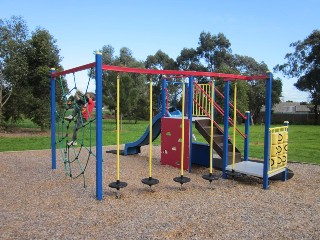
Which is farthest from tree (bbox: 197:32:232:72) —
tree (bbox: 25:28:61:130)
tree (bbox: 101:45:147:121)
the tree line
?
tree (bbox: 25:28:61:130)

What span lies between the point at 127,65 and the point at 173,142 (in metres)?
26.2

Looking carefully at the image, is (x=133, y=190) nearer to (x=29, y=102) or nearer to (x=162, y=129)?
(x=162, y=129)

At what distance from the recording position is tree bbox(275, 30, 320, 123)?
112 feet

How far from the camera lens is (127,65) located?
107ft

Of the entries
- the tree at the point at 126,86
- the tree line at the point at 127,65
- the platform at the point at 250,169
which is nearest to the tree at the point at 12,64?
the tree line at the point at 127,65

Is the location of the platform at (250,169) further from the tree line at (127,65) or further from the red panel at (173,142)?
the tree line at (127,65)

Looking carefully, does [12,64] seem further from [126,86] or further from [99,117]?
[99,117]

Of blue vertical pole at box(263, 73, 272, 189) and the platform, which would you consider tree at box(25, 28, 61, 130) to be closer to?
the platform

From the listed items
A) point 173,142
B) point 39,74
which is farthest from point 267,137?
point 39,74

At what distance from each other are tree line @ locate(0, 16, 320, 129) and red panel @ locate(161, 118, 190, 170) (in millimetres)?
8900

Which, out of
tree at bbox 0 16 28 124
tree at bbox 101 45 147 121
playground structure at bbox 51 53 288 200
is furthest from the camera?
tree at bbox 101 45 147 121

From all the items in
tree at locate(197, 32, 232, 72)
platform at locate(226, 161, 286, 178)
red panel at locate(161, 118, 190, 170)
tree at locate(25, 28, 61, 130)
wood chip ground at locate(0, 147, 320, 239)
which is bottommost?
wood chip ground at locate(0, 147, 320, 239)

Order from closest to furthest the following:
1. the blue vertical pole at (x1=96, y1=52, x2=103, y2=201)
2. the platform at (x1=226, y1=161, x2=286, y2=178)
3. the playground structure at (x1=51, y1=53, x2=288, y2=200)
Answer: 1. the blue vertical pole at (x1=96, y1=52, x2=103, y2=201)
2. the playground structure at (x1=51, y1=53, x2=288, y2=200)
3. the platform at (x1=226, y1=161, x2=286, y2=178)

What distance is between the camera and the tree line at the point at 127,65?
1438cm
